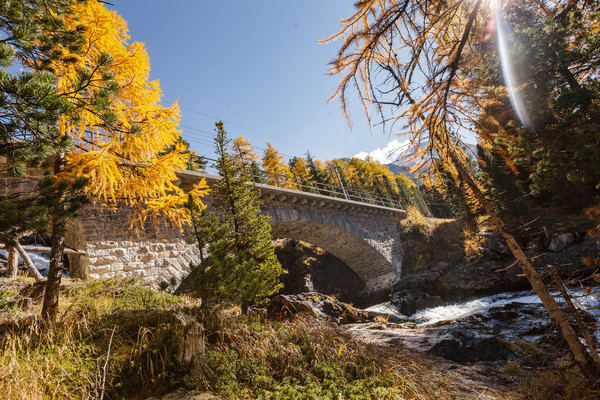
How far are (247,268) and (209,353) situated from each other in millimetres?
1767

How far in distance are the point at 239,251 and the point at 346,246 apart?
45.7 ft

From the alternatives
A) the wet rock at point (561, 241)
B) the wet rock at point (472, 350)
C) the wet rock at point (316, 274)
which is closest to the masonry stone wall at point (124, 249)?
the wet rock at point (472, 350)

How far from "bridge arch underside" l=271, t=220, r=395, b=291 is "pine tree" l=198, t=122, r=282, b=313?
Answer: 21.9 ft

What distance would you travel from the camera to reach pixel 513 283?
13.8m

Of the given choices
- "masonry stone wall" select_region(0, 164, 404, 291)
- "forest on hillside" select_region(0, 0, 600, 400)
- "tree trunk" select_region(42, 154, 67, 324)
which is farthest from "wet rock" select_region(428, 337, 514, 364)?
"tree trunk" select_region(42, 154, 67, 324)

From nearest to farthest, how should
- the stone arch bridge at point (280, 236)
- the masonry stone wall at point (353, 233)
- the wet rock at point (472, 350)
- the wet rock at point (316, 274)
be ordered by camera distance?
the wet rock at point (472, 350)
the stone arch bridge at point (280, 236)
the masonry stone wall at point (353, 233)
the wet rock at point (316, 274)

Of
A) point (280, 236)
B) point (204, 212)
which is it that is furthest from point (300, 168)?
point (204, 212)

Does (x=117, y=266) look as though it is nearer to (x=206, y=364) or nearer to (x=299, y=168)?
(x=206, y=364)

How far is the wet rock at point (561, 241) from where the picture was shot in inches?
496

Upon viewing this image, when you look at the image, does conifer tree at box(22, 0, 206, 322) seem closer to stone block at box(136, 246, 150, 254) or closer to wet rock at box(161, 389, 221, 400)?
wet rock at box(161, 389, 221, 400)

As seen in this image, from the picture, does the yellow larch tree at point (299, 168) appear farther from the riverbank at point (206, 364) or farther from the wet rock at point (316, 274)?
the riverbank at point (206, 364)

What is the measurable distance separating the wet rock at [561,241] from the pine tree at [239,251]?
46.5ft

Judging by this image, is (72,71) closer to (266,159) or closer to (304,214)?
(304,214)

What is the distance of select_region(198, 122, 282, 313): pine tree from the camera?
4.77 m
